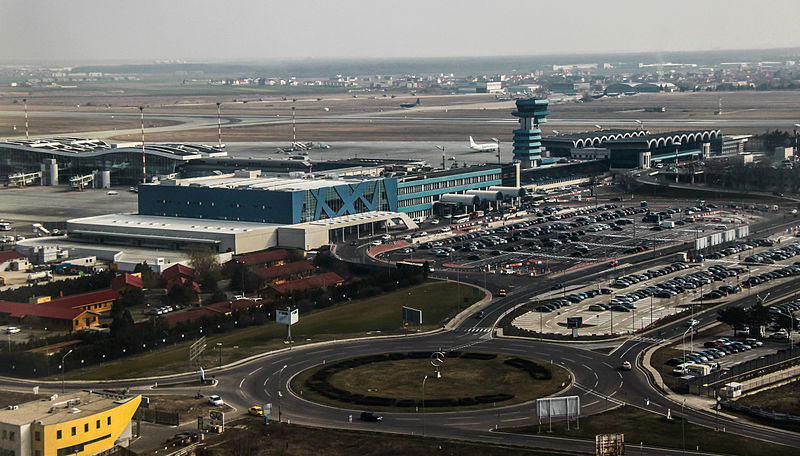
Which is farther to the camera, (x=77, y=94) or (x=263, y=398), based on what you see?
(x=77, y=94)

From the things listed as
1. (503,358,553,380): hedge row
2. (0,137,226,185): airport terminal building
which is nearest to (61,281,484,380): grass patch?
(503,358,553,380): hedge row

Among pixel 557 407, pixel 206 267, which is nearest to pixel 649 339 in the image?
pixel 557 407

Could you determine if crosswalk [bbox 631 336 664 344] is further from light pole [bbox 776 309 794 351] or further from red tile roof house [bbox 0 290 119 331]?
red tile roof house [bbox 0 290 119 331]

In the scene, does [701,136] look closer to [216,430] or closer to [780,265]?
[780,265]

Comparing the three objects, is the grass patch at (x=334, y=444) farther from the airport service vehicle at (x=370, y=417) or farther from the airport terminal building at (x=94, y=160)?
the airport terminal building at (x=94, y=160)

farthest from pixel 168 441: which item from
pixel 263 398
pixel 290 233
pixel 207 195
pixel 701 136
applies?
pixel 701 136

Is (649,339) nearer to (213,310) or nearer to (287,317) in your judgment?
(287,317)
